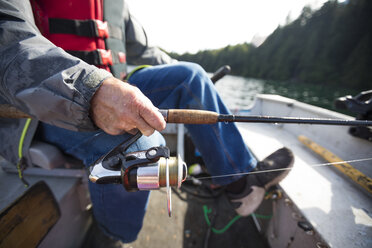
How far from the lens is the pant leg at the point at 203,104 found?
4.57 ft

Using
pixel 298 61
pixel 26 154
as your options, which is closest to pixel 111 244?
pixel 26 154

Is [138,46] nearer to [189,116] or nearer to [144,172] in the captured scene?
[189,116]

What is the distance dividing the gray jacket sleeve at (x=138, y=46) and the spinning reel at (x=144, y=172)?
1.96 meters

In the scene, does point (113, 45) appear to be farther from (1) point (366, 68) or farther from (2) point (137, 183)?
(1) point (366, 68)

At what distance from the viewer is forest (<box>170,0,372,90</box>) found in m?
32.1

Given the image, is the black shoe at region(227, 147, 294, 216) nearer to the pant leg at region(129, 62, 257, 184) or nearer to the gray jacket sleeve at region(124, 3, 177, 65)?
the pant leg at region(129, 62, 257, 184)

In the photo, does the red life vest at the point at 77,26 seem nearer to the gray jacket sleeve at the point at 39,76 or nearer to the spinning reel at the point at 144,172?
the gray jacket sleeve at the point at 39,76

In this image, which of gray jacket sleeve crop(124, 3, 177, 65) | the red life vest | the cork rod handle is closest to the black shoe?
the cork rod handle

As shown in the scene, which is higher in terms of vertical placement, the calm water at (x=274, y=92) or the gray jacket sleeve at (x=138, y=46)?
the gray jacket sleeve at (x=138, y=46)

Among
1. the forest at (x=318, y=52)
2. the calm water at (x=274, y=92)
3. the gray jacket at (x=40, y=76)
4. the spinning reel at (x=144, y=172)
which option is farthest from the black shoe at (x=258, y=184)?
the forest at (x=318, y=52)

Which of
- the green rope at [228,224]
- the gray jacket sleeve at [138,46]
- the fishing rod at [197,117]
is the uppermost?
the gray jacket sleeve at [138,46]

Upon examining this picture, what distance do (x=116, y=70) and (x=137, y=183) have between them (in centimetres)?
155

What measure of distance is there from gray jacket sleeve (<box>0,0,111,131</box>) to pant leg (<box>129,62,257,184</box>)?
69 cm

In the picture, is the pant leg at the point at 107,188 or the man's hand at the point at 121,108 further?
the pant leg at the point at 107,188
